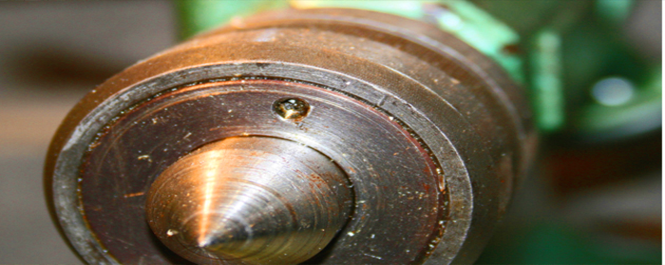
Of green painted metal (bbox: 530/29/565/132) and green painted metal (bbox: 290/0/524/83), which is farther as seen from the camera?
green painted metal (bbox: 530/29/565/132)

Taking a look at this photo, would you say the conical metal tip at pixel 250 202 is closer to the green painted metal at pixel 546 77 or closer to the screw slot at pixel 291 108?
the screw slot at pixel 291 108

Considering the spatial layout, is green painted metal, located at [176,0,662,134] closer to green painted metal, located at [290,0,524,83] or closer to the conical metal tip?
green painted metal, located at [290,0,524,83]

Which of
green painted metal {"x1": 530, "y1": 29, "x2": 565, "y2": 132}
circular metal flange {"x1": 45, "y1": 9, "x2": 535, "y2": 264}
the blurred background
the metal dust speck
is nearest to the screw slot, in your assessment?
circular metal flange {"x1": 45, "y1": 9, "x2": 535, "y2": 264}

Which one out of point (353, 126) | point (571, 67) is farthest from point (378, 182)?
point (571, 67)

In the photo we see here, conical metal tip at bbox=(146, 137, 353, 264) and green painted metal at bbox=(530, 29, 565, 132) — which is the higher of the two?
green painted metal at bbox=(530, 29, 565, 132)

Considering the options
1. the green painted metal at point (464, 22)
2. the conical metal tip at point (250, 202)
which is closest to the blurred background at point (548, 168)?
the green painted metal at point (464, 22)

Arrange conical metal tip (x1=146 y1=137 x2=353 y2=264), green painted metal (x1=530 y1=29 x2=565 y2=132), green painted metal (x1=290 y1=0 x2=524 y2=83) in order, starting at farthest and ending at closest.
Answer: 1. green painted metal (x1=530 y1=29 x2=565 y2=132)
2. green painted metal (x1=290 y1=0 x2=524 y2=83)
3. conical metal tip (x1=146 y1=137 x2=353 y2=264)


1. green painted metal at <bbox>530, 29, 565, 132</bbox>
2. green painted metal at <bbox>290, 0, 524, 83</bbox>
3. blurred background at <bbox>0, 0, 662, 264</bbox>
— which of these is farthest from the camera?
blurred background at <bbox>0, 0, 662, 264</bbox>

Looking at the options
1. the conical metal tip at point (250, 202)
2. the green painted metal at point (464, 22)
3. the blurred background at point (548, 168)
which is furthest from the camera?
the blurred background at point (548, 168)
